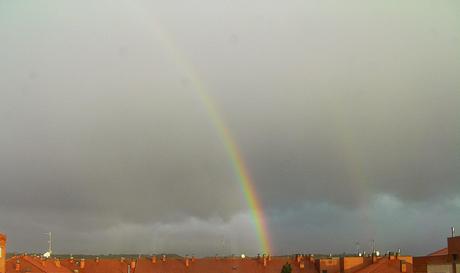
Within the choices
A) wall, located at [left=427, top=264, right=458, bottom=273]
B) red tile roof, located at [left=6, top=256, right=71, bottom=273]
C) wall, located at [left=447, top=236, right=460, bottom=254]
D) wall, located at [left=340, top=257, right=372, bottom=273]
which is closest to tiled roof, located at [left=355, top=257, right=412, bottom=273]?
wall, located at [left=340, top=257, right=372, bottom=273]

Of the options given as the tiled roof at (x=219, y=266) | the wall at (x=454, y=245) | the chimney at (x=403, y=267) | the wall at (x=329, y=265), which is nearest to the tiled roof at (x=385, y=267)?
the chimney at (x=403, y=267)

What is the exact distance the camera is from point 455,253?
6875cm

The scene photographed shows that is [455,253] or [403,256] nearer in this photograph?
[455,253]

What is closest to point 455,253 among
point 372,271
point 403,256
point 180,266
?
point 372,271

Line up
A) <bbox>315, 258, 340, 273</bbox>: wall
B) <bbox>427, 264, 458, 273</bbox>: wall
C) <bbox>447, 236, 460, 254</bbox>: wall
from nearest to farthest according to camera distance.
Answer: <bbox>447, 236, 460, 254</bbox>: wall → <bbox>427, 264, 458, 273</bbox>: wall → <bbox>315, 258, 340, 273</bbox>: wall

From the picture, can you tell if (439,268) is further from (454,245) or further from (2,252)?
(2,252)

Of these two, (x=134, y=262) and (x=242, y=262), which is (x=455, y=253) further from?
(x=134, y=262)

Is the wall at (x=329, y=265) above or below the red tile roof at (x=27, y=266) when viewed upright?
below

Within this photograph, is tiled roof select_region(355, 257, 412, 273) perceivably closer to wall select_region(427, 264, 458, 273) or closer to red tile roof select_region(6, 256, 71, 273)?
wall select_region(427, 264, 458, 273)

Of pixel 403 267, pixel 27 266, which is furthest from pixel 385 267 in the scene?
pixel 27 266

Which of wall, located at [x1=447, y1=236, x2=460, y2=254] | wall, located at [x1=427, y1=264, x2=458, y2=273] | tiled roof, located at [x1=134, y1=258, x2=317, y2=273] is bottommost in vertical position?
tiled roof, located at [x1=134, y1=258, x2=317, y2=273]

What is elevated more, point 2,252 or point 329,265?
point 2,252

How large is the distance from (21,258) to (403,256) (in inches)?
2057

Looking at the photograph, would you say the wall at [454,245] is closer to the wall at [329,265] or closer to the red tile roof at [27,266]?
the wall at [329,265]
